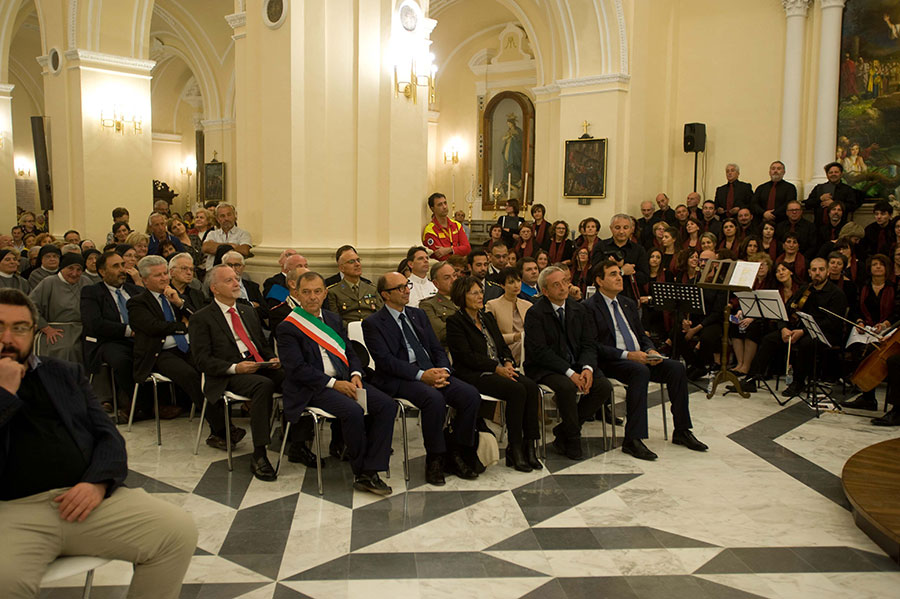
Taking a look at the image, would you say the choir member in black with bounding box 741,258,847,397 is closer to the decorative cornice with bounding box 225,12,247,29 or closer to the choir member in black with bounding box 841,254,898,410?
the choir member in black with bounding box 841,254,898,410

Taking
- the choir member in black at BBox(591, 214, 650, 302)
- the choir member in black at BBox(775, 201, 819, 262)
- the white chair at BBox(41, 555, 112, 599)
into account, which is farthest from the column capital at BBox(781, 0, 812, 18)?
the white chair at BBox(41, 555, 112, 599)

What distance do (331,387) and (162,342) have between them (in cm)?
174

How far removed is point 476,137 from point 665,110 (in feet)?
19.0

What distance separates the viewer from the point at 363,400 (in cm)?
482

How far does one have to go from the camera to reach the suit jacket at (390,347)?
514cm

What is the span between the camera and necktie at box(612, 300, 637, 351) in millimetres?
6043

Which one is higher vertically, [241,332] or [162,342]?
[241,332]

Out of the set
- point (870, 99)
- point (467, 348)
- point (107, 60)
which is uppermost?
point (107, 60)

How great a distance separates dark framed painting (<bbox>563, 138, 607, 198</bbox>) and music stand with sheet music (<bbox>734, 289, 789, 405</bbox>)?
17.2 ft

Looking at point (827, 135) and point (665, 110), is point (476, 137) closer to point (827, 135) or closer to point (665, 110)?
point (665, 110)

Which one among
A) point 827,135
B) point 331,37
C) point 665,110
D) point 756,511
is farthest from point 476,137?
point 756,511

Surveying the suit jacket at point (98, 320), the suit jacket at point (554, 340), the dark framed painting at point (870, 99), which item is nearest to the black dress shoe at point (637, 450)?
the suit jacket at point (554, 340)

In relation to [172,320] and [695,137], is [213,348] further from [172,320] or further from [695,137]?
[695,137]

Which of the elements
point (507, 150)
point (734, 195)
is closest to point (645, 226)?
point (734, 195)
